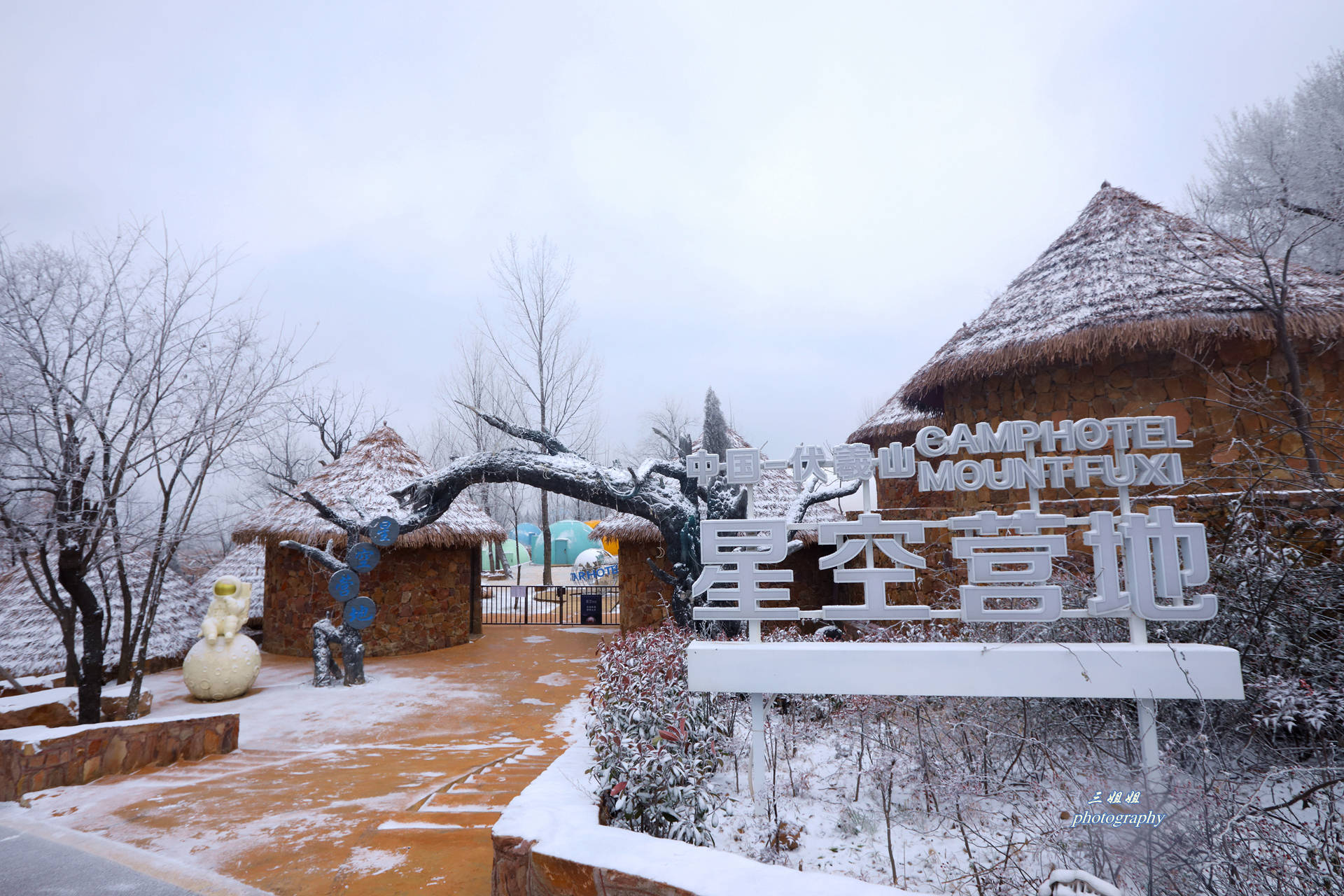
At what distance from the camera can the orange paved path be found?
3.29 meters

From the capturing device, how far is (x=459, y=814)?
3.88 metres

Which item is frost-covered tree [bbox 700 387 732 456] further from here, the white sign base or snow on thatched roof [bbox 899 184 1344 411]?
the white sign base

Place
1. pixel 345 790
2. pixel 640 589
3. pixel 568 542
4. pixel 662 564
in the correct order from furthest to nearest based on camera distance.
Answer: pixel 568 542, pixel 640 589, pixel 662 564, pixel 345 790

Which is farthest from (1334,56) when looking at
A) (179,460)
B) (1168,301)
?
(179,460)

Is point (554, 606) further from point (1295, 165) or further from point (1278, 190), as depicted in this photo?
point (1295, 165)

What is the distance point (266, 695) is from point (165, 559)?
89.8 inches

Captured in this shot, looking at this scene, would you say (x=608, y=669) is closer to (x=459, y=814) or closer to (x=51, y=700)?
(x=459, y=814)

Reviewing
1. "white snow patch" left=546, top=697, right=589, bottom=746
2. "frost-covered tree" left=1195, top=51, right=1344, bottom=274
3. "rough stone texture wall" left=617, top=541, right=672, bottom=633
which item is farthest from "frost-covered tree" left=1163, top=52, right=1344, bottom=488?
"rough stone texture wall" left=617, top=541, right=672, bottom=633

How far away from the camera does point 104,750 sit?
495 centimetres

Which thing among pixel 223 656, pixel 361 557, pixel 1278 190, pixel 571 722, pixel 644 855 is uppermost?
pixel 1278 190

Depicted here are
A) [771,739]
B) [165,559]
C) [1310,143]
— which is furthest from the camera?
[1310,143]

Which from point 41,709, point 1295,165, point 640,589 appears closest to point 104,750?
point 41,709

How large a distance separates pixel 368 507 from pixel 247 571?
4083 millimetres

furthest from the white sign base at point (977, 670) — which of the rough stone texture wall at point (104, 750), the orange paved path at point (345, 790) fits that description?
the rough stone texture wall at point (104, 750)
